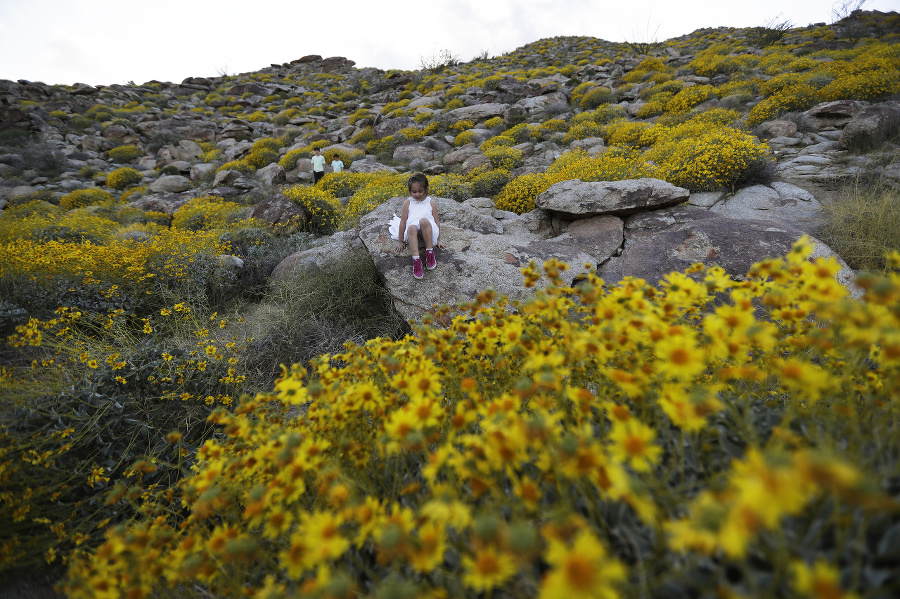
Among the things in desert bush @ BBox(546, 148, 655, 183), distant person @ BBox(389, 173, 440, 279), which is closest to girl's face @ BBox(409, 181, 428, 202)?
distant person @ BBox(389, 173, 440, 279)

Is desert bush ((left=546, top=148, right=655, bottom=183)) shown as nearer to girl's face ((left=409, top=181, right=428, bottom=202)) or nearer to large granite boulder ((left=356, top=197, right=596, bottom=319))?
large granite boulder ((left=356, top=197, right=596, bottom=319))

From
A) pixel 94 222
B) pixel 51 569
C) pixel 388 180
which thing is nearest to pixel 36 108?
pixel 94 222

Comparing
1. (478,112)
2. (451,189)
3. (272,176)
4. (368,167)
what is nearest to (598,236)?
(451,189)

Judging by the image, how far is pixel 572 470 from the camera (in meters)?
0.78

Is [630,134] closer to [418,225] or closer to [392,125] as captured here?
[418,225]

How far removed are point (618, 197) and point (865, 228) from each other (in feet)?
9.57

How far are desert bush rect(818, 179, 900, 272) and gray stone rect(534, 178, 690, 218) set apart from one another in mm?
1827

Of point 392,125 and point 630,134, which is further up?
point 392,125

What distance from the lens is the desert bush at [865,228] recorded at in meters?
4.18

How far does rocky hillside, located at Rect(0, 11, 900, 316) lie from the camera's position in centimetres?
485

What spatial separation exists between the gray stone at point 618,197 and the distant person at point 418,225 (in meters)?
2.10

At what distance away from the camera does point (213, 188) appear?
464 inches

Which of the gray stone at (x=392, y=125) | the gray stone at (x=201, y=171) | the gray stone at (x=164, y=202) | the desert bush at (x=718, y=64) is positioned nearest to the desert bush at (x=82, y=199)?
the gray stone at (x=164, y=202)

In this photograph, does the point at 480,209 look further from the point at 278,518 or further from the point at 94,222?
the point at 94,222
